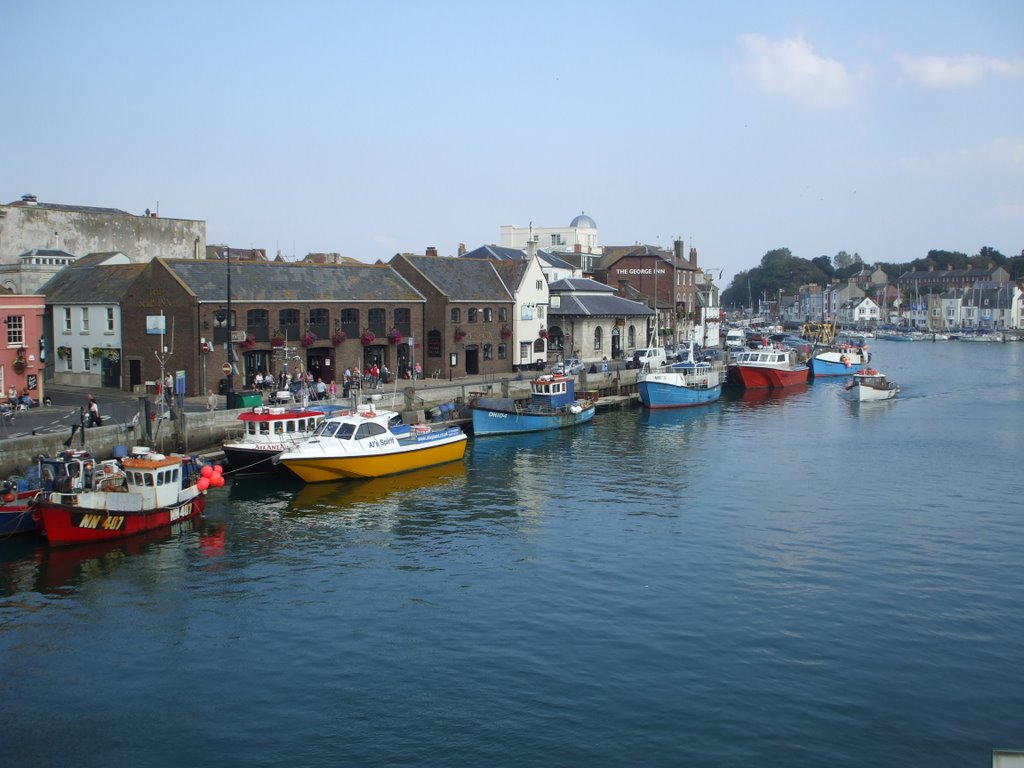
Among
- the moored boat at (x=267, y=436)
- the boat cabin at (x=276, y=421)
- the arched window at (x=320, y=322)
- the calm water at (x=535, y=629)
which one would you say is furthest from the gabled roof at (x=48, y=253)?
the calm water at (x=535, y=629)

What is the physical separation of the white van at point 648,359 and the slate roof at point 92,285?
39.0 metres

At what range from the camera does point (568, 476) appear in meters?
41.0

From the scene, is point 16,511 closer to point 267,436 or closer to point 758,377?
point 267,436

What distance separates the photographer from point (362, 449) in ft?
126

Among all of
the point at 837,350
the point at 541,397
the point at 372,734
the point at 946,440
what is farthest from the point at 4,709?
the point at 837,350

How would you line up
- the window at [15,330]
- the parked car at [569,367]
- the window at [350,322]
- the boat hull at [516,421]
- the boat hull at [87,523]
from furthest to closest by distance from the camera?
the parked car at [569,367], the window at [350,322], the boat hull at [516,421], the window at [15,330], the boat hull at [87,523]

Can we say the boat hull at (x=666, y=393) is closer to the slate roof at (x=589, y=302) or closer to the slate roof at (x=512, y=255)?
the slate roof at (x=589, y=302)

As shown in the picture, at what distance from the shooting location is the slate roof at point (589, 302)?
255 ft

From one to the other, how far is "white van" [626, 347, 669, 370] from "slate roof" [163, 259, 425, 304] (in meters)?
22.5

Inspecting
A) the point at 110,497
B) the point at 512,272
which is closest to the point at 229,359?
the point at 110,497

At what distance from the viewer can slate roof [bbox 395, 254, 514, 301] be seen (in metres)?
62.3

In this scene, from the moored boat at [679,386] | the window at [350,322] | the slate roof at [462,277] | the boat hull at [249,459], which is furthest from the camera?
the moored boat at [679,386]

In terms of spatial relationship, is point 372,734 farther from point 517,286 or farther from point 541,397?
point 517,286

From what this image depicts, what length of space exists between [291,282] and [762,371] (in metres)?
41.1
